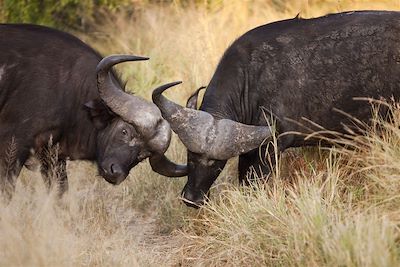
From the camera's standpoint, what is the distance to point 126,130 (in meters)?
8.34

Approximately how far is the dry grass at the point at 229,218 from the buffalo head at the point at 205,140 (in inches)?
8.3

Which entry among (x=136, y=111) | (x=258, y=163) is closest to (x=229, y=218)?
(x=258, y=163)

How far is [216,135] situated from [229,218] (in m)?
0.97

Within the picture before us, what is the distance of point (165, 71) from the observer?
1277 cm

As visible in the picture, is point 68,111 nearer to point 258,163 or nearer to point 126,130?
point 126,130

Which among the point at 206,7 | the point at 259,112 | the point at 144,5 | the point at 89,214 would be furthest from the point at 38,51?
the point at 144,5

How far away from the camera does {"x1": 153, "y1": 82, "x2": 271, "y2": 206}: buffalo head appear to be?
8258 millimetres

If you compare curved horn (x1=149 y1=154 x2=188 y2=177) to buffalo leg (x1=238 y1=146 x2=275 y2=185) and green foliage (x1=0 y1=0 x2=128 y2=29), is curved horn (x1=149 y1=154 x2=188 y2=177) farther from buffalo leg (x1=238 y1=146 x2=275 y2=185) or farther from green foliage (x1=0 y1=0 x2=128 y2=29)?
green foliage (x1=0 y1=0 x2=128 y2=29)

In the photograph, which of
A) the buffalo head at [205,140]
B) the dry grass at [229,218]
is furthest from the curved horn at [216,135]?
the dry grass at [229,218]

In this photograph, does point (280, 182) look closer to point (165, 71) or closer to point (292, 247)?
point (292, 247)

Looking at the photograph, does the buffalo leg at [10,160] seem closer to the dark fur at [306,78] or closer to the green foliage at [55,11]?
the dark fur at [306,78]

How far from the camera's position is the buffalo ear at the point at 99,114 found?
27.6 feet

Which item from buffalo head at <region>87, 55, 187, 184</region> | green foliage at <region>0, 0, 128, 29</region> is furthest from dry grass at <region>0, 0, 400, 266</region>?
green foliage at <region>0, 0, 128, 29</region>

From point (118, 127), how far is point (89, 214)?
31.9 inches
